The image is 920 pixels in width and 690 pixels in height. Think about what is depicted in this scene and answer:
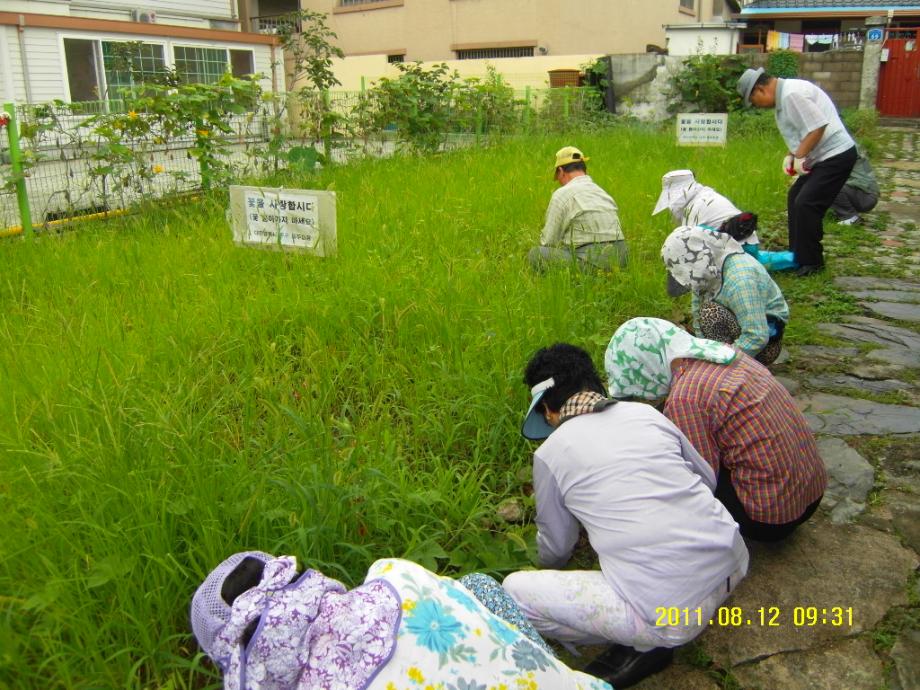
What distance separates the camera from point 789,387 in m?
4.01

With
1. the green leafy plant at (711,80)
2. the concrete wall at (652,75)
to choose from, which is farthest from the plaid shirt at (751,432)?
the concrete wall at (652,75)

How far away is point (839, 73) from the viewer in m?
17.5

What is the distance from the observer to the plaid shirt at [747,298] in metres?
3.58

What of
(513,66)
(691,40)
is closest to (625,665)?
(513,66)

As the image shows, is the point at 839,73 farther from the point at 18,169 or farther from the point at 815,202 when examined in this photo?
the point at 18,169

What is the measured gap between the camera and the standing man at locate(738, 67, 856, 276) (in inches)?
221

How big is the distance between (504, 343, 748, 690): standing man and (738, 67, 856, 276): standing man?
12.9ft

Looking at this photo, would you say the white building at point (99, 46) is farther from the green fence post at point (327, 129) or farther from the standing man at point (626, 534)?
the standing man at point (626, 534)

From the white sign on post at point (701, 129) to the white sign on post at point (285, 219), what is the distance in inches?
250

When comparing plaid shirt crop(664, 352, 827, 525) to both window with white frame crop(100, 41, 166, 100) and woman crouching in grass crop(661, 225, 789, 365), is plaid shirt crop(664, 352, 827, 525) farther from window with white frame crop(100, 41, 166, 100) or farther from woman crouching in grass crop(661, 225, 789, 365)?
window with white frame crop(100, 41, 166, 100)

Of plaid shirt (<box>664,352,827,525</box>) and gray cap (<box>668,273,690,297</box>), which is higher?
gray cap (<box>668,273,690,297</box>)

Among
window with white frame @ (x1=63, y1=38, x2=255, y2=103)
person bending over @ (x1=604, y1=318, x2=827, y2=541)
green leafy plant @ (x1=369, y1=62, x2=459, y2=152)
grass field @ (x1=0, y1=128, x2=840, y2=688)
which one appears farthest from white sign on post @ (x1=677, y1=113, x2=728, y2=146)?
window with white frame @ (x1=63, y1=38, x2=255, y2=103)

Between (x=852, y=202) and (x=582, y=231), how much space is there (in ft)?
12.4

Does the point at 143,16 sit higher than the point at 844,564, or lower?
higher
